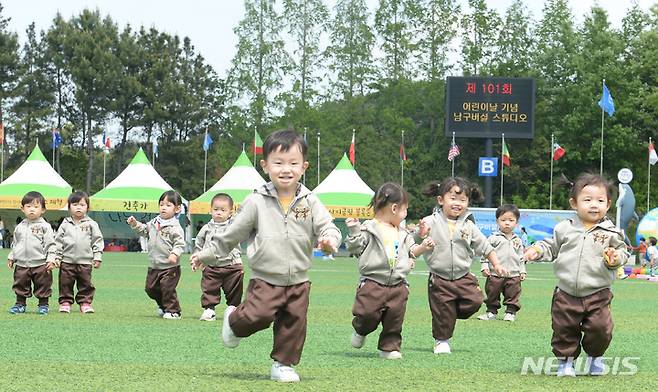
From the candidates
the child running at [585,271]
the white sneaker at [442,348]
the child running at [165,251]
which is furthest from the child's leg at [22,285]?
the child running at [585,271]

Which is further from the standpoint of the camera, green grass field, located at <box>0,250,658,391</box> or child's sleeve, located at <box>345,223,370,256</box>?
child's sleeve, located at <box>345,223,370,256</box>

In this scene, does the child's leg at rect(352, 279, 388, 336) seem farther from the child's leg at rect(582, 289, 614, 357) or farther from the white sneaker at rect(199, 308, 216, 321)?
the white sneaker at rect(199, 308, 216, 321)

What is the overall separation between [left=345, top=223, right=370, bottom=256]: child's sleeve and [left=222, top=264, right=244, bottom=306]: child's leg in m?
4.50

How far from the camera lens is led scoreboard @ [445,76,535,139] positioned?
50.5 metres

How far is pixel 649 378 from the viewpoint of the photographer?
7957 mm

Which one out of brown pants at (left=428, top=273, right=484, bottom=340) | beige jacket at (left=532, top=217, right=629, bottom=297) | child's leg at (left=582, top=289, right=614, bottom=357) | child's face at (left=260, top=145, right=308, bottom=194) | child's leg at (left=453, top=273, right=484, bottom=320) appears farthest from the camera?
child's leg at (left=453, top=273, right=484, bottom=320)

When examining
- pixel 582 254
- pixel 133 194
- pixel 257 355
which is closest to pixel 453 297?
pixel 257 355

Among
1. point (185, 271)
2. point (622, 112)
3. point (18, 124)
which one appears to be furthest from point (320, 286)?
point (18, 124)

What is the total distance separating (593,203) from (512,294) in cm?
681

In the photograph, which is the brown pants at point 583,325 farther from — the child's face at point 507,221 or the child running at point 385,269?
the child's face at point 507,221

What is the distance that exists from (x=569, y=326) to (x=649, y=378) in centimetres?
63

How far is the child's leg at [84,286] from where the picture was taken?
14.5 meters

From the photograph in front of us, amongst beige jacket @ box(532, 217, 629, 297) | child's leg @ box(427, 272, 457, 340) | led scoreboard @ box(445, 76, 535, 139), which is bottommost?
child's leg @ box(427, 272, 457, 340)

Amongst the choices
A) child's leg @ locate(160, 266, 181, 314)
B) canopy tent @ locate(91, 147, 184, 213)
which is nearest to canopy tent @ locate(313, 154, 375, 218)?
canopy tent @ locate(91, 147, 184, 213)
